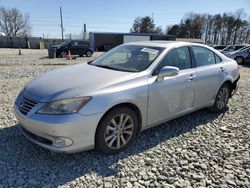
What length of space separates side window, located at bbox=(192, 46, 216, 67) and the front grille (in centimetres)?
288

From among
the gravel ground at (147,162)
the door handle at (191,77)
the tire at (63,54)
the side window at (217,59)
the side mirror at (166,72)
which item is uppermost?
the side window at (217,59)

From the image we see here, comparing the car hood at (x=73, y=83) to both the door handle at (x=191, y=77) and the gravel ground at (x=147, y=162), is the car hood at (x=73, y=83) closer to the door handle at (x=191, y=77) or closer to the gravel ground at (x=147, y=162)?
the gravel ground at (x=147, y=162)

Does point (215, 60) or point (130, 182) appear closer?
point (130, 182)

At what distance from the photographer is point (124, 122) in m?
3.07

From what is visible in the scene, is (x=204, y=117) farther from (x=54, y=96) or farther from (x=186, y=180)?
(x=54, y=96)

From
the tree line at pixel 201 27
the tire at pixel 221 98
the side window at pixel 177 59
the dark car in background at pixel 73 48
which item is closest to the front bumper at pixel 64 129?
the side window at pixel 177 59

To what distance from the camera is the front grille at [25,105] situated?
2783 mm

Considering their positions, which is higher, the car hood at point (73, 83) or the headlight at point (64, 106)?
the car hood at point (73, 83)

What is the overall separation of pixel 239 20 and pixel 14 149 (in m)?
77.4

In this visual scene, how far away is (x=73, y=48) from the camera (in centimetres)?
2094

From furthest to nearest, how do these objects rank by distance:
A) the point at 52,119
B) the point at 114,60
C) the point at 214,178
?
the point at 114,60, the point at 214,178, the point at 52,119

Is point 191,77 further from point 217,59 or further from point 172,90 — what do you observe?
point 217,59

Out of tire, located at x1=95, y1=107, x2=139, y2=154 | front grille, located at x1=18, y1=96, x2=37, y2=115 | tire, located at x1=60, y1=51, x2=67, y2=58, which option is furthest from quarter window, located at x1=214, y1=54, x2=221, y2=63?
tire, located at x1=60, y1=51, x2=67, y2=58

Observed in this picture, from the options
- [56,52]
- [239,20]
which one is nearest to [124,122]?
[56,52]
